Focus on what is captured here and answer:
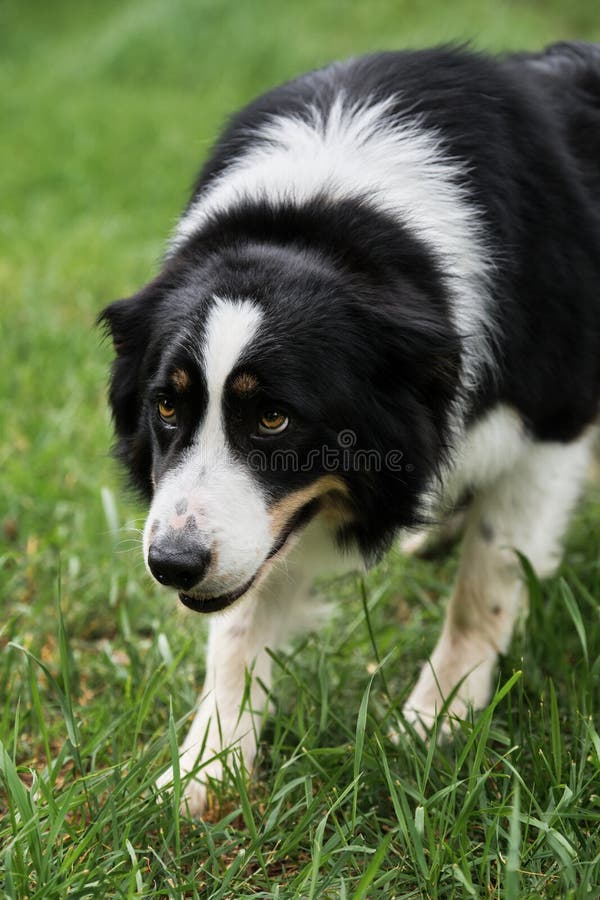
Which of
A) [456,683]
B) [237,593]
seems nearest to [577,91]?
[456,683]

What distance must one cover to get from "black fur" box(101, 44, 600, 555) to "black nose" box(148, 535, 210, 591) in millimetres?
268

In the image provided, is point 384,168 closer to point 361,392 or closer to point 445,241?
point 445,241

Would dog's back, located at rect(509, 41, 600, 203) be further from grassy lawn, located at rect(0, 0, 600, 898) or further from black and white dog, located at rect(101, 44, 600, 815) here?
grassy lawn, located at rect(0, 0, 600, 898)

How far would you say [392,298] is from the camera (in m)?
2.76

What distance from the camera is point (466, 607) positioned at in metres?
3.39

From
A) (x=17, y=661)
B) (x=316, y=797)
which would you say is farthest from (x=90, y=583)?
(x=316, y=797)

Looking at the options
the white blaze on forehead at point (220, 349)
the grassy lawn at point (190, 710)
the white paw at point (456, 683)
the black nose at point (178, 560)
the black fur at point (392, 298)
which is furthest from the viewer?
the white paw at point (456, 683)

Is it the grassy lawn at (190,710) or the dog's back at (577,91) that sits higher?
the dog's back at (577,91)

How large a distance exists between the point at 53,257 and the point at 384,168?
489 cm

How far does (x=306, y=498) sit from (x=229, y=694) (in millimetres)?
710

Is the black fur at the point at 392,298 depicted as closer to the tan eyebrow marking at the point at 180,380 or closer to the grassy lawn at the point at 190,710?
the tan eyebrow marking at the point at 180,380

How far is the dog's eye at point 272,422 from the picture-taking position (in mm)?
2623

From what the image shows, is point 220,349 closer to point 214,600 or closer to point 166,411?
point 166,411

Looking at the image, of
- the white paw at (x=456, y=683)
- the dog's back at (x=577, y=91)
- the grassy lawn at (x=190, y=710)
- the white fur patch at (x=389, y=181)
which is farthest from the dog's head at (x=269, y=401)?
the dog's back at (x=577, y=91)
